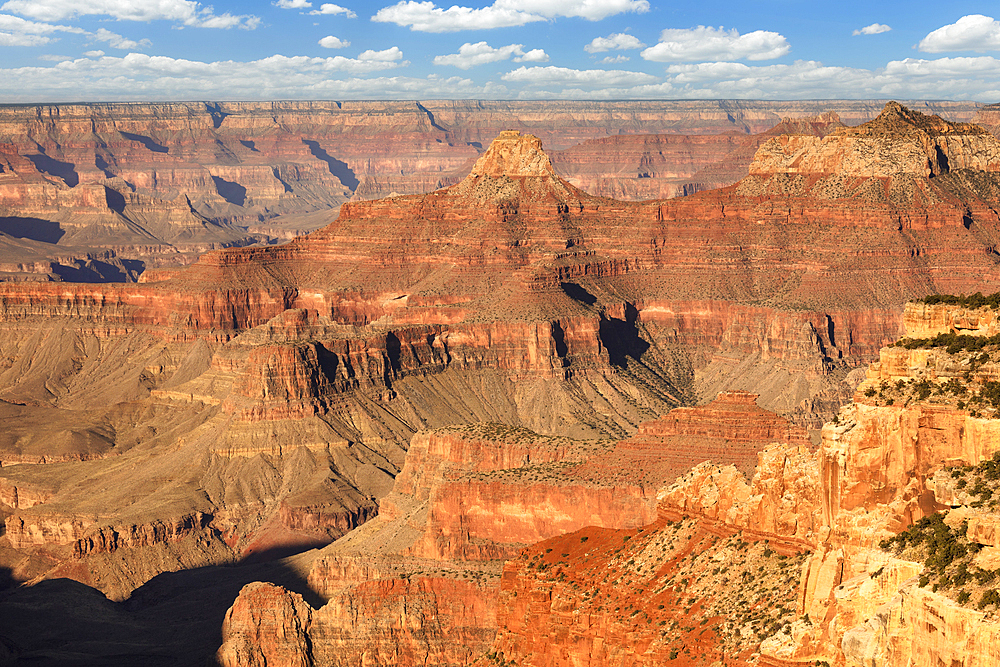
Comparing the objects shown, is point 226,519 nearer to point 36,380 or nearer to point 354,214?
point 36,380

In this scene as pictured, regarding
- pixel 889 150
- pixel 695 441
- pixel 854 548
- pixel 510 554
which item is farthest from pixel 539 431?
pixel 854 548

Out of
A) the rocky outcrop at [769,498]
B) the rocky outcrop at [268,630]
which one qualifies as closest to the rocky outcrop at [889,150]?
the rocky outcrop at [268,630]

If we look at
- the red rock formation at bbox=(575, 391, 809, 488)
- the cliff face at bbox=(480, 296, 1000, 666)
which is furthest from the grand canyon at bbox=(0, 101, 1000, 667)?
the red rock formation at bbox=(575, 391, 809, 488)

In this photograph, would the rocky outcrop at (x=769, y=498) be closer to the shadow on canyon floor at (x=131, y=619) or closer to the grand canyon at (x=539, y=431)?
the grand canyon at (x=539, y=431)

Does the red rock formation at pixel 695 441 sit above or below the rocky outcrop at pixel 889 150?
below

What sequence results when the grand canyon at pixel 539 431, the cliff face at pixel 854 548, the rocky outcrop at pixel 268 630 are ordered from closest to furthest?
the cliff face at pixel 854 548
the grand canyon at pixel 539 431
the rocky outcrop at pixel 268 630

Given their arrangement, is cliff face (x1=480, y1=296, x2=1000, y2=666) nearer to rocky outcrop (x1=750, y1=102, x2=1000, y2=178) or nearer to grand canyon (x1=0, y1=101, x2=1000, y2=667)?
grand canyon (x1=0, y1=101, x2=1000, y2=667)
